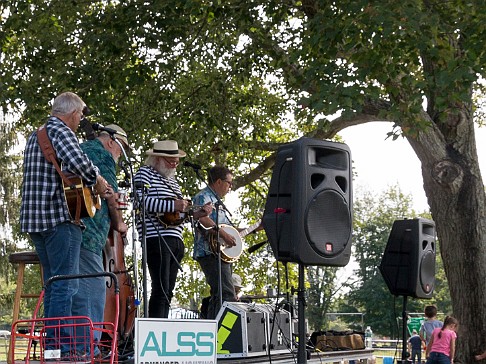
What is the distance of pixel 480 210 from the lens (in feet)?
41.7

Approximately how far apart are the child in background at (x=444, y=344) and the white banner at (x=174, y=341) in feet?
23.9

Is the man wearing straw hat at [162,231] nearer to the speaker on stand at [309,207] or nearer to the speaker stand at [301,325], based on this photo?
the speaker on stand at [309,207]

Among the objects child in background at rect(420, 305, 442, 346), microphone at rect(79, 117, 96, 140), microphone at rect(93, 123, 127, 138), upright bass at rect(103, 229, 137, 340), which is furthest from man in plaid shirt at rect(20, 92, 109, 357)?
child in background at rect(420, 305, 442, 346)

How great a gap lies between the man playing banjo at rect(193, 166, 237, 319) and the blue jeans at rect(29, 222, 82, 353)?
2385mm

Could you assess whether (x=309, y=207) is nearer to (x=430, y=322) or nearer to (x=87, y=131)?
(x=87, y=131)

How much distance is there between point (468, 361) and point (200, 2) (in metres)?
6.34

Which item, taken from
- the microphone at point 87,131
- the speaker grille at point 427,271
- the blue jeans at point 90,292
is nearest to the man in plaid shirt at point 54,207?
the blue jeans at point 90,292

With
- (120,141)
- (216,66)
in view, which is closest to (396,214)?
(216,66)

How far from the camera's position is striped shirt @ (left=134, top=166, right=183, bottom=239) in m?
7.08

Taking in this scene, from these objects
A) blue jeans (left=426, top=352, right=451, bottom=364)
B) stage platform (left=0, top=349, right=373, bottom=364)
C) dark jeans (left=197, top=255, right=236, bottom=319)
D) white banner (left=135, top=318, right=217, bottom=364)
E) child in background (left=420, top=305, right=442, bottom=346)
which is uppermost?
dark jeans (left=197, top=255, right=236, bottom=319)

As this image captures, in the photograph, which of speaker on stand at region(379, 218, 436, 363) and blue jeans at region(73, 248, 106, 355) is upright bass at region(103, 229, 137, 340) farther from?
speaker on stand at region(379, 218, 436, 363)

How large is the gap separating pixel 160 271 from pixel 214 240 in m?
0.96

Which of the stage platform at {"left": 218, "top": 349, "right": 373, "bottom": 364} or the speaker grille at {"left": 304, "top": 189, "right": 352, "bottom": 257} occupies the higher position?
the speaker grille at {"left": 304, "top": 189, "right": 352, "bottom": 257}

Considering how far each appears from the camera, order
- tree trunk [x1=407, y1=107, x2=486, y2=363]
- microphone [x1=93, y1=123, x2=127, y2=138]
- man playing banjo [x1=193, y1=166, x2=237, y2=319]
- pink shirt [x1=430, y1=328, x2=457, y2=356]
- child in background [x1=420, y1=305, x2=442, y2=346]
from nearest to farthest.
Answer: microphone [x1=93, y1=123, x2=127, y2=138], man playing banjo [x1=193, y1=166, x2=237, y2=319], pink shirt [x1=430, y1=328, x2=457, y2=356], tree trunk [x1=407, y1=107, x2=486, y2=363], child in background [x1=420, y1=305, x2=442, y2=346]
